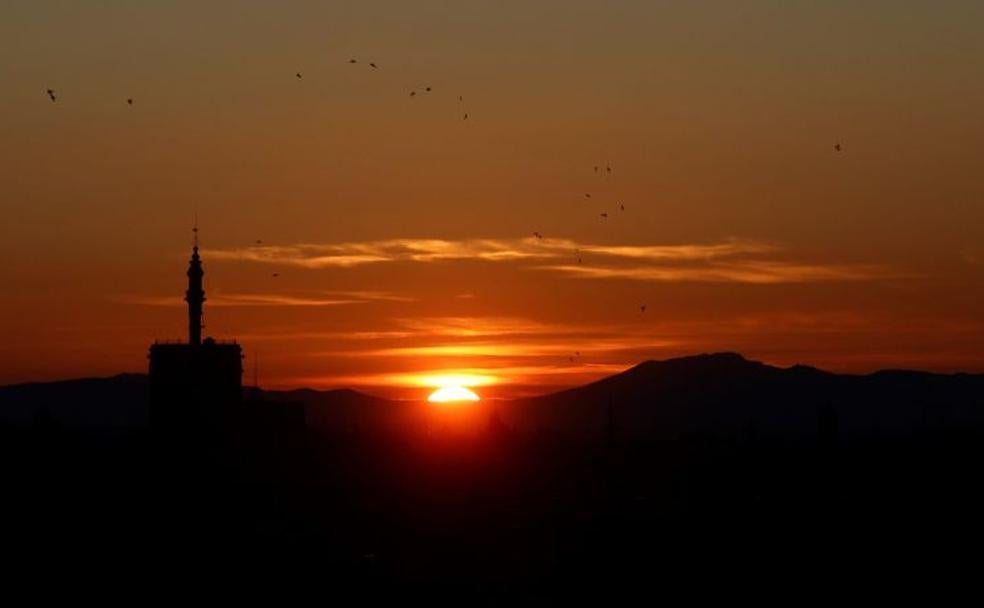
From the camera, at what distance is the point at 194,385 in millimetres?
169250

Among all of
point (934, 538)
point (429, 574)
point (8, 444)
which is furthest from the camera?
point (8, 444)

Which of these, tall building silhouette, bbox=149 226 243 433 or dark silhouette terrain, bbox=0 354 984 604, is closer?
dark silhouette terrain, bbox=0 354 984 604

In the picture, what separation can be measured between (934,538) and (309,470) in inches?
2481

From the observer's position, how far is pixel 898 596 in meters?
94.6

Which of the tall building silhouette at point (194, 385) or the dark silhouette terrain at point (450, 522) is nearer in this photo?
the dark silhouette terrain at point (450, 522)

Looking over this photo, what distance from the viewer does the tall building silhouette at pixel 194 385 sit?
6575 inches

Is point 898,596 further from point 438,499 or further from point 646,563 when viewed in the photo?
point 438,499

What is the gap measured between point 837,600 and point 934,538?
3187 centimetres

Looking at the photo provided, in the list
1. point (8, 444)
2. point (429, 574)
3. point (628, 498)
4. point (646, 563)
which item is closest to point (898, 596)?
point (646, 563)

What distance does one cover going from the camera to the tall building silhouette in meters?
167

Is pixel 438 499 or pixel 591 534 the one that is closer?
pixel 591 534

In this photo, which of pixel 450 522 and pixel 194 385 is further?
pixel 194 385

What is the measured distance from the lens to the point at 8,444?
180125 millimetres

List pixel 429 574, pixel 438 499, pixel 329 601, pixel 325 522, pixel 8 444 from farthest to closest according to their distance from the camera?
pixel 8 444
pixel 438 499
pixel 325 522
pixel 429 574
pixel 329 601
